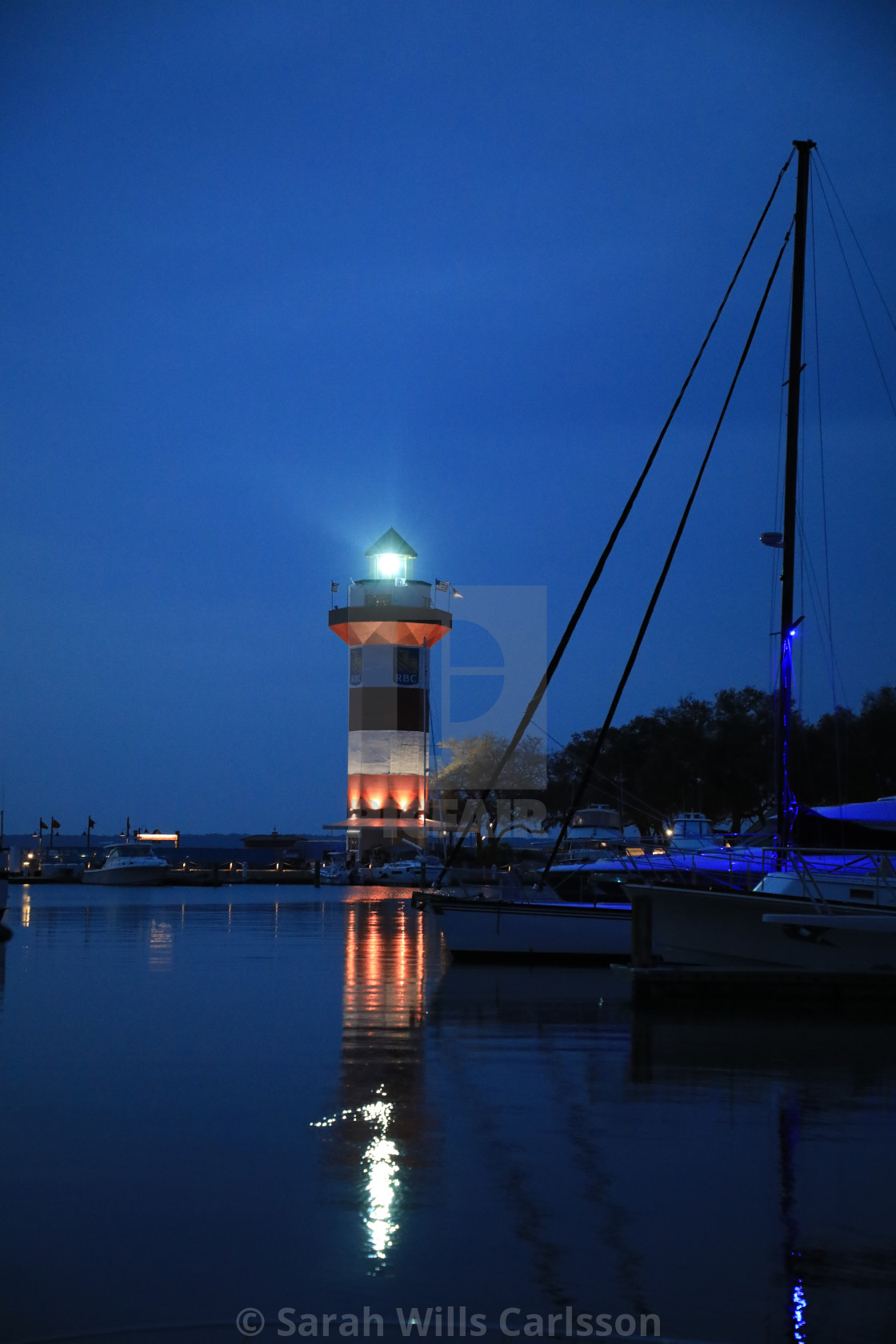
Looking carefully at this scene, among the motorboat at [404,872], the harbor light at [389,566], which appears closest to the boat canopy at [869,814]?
the motorboat at [404,872]

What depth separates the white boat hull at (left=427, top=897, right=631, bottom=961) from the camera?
23.2m

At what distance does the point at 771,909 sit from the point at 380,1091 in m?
8.35

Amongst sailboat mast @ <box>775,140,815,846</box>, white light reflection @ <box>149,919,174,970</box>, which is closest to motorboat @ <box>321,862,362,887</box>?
white light reflection @ <box>149,919,174,970</box>

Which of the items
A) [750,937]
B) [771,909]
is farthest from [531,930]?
[771,909]

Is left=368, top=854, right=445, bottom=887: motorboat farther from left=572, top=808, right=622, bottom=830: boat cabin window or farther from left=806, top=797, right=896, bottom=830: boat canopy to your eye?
left=806, top=797, right=896, bottom=830: boat canopy

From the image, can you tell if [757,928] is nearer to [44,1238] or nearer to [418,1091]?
[418,1091]

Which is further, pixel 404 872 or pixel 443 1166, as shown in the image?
pixel 404 872

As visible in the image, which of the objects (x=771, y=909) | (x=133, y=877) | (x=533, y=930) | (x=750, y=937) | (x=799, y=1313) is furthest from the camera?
(x=133, y=877)

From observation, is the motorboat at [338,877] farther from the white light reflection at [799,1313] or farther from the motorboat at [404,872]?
the white light reflection at [799,1313]

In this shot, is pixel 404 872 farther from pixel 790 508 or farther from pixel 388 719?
pixel 790 508

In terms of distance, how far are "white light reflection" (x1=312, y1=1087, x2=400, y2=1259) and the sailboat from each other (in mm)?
7079

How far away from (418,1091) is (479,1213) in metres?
3.79

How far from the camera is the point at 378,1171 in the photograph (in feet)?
28.3

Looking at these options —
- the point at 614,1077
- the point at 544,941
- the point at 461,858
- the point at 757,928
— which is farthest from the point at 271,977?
the point at 461,858
